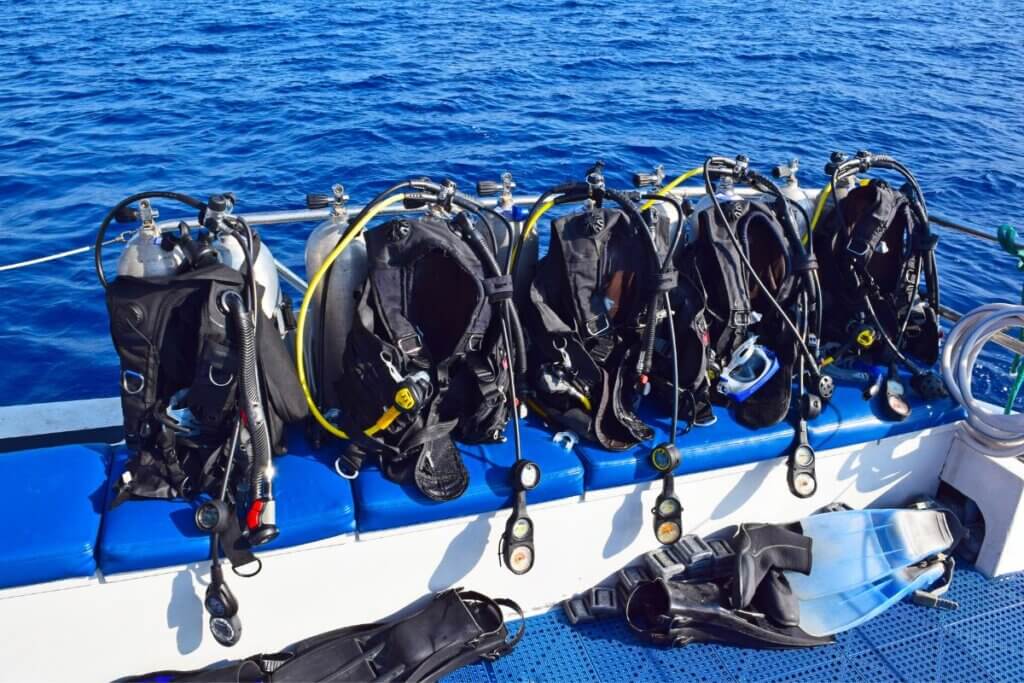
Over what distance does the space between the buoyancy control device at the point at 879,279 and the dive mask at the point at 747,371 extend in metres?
0.42

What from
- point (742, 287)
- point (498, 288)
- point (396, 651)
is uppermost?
point (498, 288)

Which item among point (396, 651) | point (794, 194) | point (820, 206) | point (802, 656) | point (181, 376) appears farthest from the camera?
point (794, 194)

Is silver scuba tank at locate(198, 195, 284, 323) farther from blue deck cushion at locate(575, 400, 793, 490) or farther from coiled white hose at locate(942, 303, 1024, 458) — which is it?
coiled white hose at locate(942, 303, 1024, 458)

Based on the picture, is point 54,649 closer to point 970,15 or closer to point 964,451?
point 964,451

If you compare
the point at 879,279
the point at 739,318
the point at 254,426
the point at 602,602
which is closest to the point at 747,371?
the point at 739,318

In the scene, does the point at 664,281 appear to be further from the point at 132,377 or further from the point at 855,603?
the point at 132,377

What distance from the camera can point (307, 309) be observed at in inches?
96.2

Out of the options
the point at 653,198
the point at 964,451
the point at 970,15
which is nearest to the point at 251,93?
the point at 653,198

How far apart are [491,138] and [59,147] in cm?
459

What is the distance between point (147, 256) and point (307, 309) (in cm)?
48

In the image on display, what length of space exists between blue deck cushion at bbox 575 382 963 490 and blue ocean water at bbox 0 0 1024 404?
2.51 meters

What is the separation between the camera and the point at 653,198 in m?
2.72

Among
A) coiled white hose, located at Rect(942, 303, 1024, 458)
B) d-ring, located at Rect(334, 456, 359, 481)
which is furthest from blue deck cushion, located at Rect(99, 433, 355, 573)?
coiled white hose, located at Rect(942, 303, 1024, 458)

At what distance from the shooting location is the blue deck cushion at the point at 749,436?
2.62 m
